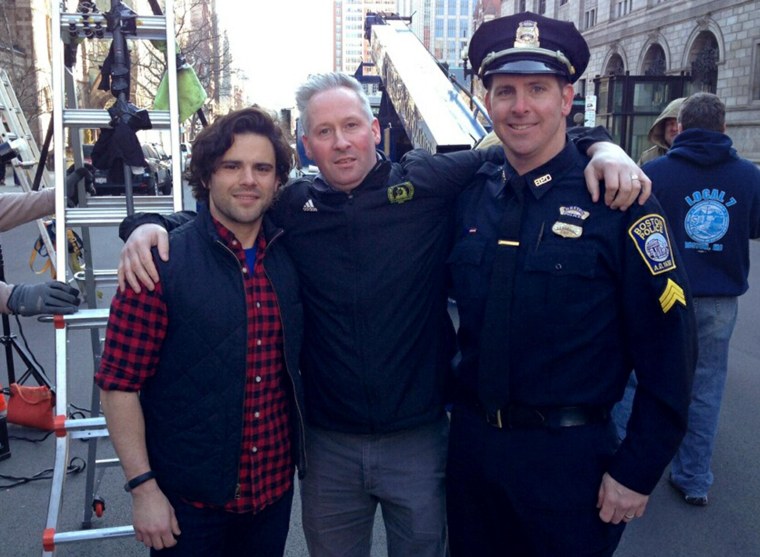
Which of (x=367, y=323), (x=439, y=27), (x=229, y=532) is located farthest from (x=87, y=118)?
(x=439, y=27)

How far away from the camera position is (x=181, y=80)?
3.48 metres

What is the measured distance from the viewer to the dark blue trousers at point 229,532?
226 centimetres

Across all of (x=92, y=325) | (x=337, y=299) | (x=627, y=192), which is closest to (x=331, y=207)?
(x=337, y=299)

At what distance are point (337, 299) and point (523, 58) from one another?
1.03m

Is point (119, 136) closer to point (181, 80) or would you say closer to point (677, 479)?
point (181, 80)

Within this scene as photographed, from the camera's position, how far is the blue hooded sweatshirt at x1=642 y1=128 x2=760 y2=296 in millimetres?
4148

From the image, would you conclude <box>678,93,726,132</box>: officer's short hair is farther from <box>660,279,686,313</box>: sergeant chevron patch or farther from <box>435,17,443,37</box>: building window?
<box>435,17,443,37</box>: building window

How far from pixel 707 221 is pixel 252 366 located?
3.16 m

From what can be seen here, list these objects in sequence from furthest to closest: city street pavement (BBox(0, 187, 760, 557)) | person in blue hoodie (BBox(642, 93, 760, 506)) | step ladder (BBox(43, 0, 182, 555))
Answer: person in blue hoodie (BBox(642, 93, 760, 506)), city street pavement (BBox(0, 187, 760, 557)), step ladder (BBox(43, 0, 182, 555))

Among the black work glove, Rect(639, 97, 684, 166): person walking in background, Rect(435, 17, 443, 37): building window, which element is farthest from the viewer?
Rect(435, 17, 443, 37): building window

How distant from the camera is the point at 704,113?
421 cm

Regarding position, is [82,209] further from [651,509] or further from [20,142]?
[651,509]

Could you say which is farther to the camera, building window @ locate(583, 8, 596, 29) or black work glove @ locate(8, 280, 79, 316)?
building window @ locate(583, 8, 596, 29)

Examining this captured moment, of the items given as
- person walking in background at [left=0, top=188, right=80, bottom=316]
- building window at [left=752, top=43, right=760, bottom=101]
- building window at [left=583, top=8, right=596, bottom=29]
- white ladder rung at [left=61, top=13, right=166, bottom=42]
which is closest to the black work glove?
person walking in background at [left=0, top=188, right=80, bottom=316]
